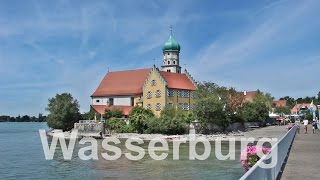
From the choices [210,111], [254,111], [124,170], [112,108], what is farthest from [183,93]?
[124,170]

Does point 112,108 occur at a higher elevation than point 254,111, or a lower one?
higher

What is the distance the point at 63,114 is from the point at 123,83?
1621 centimetres

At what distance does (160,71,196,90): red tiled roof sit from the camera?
80.2m

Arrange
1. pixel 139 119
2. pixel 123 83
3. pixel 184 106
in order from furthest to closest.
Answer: pixel 123 83
pixel 184 106
pixel 139 119

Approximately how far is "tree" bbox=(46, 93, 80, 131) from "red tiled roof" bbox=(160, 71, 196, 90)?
19.8 metres

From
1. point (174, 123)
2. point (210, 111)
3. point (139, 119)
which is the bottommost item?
point (174, 123)

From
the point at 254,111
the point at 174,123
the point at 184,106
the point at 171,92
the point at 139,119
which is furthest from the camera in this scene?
the point at 254,111

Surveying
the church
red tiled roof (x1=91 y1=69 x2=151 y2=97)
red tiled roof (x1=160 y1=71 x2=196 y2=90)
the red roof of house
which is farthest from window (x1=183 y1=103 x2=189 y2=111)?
the red roof of house

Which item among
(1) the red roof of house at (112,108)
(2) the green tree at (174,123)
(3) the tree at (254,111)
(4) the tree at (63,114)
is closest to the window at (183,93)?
(1) the red roof of house at (112,108)

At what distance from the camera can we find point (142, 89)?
280ft

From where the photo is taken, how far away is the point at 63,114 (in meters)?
83.4

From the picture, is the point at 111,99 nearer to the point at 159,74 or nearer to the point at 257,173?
the point at 159,74

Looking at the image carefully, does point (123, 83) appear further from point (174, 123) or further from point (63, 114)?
point (174, 123)

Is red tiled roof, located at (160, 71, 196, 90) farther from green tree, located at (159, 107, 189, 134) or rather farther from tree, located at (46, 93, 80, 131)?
tree, located at (46, 93, 80, 131)
